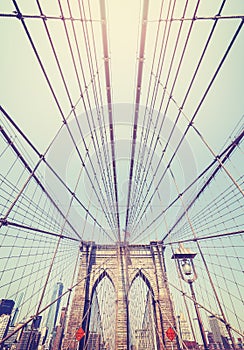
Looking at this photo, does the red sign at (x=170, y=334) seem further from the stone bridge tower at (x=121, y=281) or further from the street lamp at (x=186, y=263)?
the street lamp at (x=186, y=263)

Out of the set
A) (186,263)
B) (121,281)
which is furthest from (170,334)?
(186,263)

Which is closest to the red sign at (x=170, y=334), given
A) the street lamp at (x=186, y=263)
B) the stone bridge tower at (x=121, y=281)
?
the stone bridge tower at (x=121, y=281)

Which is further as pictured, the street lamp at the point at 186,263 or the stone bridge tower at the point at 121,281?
the stone bridge tower at the point at 121,281

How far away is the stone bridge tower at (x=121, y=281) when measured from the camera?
10984 millimetres

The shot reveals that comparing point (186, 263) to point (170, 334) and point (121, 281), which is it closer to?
point (170, 334)

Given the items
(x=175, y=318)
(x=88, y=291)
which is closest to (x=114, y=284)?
(x=88, y=291)

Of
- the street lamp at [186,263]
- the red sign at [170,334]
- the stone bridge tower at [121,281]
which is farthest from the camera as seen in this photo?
the stone bridge tower at [121,281]

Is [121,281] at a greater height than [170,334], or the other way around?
[121,281]

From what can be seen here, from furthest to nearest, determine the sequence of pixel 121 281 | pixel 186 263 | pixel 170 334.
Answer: pixel 121 281 < pixel 170 334 < pixel 186 263

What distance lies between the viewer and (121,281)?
13.4 meters

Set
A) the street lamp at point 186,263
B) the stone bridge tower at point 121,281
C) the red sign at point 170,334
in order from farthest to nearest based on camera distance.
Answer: the stone bridge tower at point 121,281, the red sign at point 170,334, the street lamp at point 186,263

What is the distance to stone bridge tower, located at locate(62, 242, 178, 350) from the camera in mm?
10984

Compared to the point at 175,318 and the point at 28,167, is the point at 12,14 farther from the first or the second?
the point at 175,318

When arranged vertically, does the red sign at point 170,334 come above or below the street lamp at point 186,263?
below
